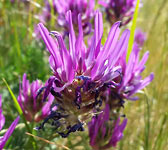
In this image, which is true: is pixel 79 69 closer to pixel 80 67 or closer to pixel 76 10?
pixel 80 67

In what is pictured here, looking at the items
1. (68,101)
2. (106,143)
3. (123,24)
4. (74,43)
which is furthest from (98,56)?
(123,24)

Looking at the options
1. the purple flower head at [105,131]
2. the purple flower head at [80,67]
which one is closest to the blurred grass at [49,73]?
the purple flower head at [105,131]

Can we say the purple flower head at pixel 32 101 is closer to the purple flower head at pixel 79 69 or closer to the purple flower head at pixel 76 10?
the purple flower head at pixel 79 69

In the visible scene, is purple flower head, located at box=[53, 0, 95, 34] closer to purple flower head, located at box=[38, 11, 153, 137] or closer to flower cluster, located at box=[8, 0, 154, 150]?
flower cluster, located at box=[8, 0, 154, 150]

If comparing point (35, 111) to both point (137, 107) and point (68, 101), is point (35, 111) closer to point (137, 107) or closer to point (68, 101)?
point (68, 101)

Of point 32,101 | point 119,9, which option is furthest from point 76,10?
point 32,101
